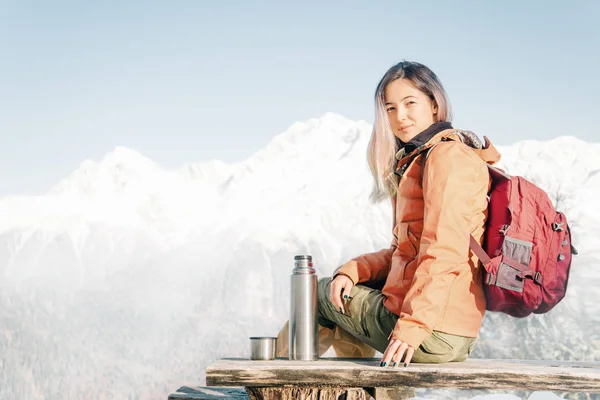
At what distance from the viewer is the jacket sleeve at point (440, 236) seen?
2510 millimetres

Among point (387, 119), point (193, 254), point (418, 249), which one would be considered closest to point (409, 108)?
point (387, 119)

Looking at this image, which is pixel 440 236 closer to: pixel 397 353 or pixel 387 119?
pixel 397 353

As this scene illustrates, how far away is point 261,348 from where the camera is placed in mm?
2773

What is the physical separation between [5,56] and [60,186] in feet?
5.66

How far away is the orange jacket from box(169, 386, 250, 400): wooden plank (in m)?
0.98

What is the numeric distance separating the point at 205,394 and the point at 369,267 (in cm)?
94

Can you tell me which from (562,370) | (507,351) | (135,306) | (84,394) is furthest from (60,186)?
(562,370)

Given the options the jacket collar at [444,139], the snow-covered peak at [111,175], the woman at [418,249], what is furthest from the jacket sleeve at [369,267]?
the snow-covered peak at [111,175]

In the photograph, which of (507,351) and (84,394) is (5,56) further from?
(507,351)

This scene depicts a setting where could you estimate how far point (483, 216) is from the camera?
2746 mm

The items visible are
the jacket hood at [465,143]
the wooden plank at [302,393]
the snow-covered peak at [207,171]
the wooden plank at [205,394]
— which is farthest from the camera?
the snow-covered peak at [207,171]

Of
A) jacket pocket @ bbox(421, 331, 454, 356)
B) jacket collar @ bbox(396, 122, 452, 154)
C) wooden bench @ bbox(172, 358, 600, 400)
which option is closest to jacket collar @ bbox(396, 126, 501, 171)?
jacket collar @ bbox(396, 122, 452, 154)

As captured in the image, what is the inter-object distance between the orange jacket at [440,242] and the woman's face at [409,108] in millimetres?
222

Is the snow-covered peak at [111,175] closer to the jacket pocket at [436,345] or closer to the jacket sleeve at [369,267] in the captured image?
the jacket sleeve at [369,267]
